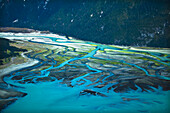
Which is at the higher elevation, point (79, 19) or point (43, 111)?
point (79, 19)

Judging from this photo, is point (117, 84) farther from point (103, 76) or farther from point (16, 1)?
point (16, 1)

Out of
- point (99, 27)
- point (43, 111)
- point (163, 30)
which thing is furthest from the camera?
point (99, 27)

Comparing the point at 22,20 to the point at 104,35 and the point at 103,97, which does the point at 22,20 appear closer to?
the point at 104,35

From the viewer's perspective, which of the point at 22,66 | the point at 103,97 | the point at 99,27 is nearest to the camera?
the point at 103,97

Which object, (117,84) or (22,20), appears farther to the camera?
(22,20)

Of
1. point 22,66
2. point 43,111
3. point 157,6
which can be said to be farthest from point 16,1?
point 43,111

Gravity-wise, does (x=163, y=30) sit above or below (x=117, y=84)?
above

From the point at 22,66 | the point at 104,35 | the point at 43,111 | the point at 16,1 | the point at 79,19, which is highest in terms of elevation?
the point at 16,1

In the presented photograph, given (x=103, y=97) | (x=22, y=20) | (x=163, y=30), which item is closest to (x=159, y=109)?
(x=103, y=97)

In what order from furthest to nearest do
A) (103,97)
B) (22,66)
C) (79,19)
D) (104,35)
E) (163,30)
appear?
(79,19), (104,35), (163,30), (22,66), (103,97)
